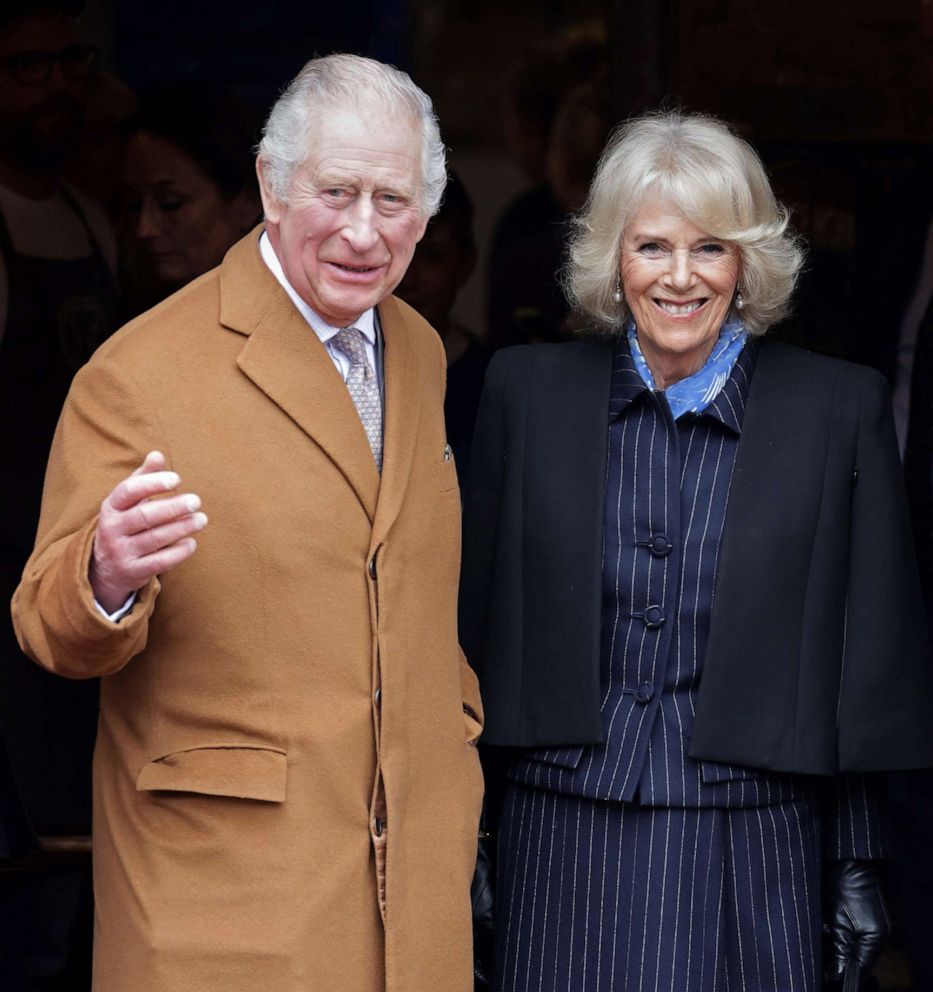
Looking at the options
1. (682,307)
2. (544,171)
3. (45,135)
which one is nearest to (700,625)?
(682,307)

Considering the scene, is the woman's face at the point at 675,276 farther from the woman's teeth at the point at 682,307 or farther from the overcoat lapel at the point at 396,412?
the overcoat lapel at the point at 396,412

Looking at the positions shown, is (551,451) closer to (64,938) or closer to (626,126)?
(626,126)

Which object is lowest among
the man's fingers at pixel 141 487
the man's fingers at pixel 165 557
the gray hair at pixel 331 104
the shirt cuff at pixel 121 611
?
the shirt cuff at pixel 121 611

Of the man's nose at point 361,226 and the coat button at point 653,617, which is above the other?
the man's nose at point 361,226

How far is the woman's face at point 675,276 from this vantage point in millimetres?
2928

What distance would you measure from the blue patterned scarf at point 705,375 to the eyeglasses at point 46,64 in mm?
2018

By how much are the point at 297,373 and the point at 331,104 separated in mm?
370

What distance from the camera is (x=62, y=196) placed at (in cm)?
453

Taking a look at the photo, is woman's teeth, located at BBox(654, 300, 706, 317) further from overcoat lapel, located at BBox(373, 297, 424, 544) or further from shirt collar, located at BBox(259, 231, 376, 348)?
shirt collar, located at BBox(259, 231, 376, 348)

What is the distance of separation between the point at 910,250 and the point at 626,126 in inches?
67.7

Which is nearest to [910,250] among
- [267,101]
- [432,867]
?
[267,101]

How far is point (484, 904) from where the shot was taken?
10.4 feet

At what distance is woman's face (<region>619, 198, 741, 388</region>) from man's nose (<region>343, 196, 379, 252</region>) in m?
0.58

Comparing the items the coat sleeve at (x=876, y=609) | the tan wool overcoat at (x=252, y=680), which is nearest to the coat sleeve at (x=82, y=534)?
the tan wool overcoat at (x=252, y=680)
